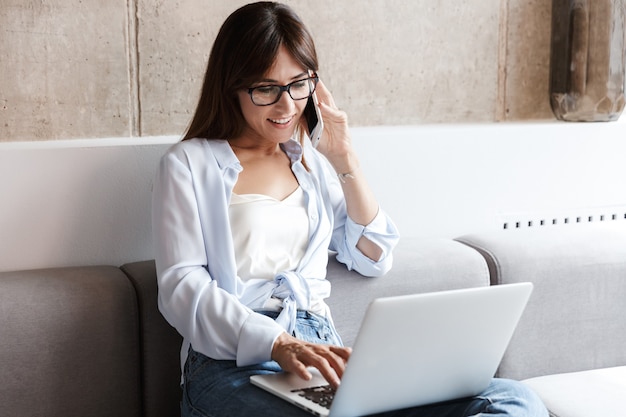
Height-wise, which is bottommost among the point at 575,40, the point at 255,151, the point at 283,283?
the point at 283,283

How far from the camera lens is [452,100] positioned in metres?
3.03

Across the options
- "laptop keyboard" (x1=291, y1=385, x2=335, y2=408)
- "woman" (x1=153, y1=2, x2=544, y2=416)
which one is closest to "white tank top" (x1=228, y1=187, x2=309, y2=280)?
"woman" (x1=153, y1=2, x2=544, y2=416)

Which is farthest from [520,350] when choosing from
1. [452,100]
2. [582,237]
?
[452,100]

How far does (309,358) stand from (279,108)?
598mm

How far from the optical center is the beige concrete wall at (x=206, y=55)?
2.44 m

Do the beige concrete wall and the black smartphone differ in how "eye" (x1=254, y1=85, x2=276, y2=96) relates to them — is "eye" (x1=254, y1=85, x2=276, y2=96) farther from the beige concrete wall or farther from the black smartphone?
the beige concrete wall

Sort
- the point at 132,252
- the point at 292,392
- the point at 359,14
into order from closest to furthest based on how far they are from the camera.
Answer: the point at 292,392 < the point at 132,252 < the point at 359,14

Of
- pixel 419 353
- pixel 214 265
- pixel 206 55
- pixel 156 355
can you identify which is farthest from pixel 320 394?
pixel 206 55

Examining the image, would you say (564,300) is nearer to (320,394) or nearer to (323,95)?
(323,95)

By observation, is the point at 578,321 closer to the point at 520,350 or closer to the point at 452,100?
the point at 520,350

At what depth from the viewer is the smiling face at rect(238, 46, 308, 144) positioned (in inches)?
85.1

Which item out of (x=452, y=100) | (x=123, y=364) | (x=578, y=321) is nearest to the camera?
Answer: (x=123, y=364)

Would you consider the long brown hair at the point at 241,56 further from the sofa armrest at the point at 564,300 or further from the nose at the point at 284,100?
the sofa armrest at the point at 564,300

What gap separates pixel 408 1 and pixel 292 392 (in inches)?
57.7
